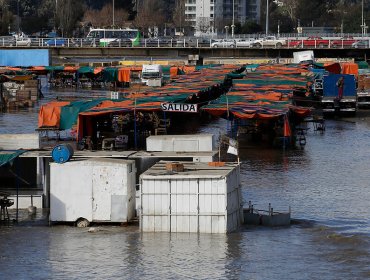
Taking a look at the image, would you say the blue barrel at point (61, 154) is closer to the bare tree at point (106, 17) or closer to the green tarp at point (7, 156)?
the green tarp at point (7, 156)

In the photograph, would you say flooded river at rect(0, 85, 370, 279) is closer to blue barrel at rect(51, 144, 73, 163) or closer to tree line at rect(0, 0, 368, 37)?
blue barrel at rect(51, 144, 73, 163)

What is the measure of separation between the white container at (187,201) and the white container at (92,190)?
1.09 m

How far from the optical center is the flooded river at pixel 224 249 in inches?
798

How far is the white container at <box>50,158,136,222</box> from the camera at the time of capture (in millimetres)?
→ 23297

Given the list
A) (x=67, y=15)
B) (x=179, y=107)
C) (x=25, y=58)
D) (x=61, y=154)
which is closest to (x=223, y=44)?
(x=25, y=58)

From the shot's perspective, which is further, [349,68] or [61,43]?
[61,43]

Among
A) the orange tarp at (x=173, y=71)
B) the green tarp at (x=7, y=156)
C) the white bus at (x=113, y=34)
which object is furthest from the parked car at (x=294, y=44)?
the green tarp at (x=7, y=156)

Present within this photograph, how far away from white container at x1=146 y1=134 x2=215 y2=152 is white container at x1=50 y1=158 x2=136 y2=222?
2292 mm

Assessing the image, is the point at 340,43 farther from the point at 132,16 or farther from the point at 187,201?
the point at 187,201

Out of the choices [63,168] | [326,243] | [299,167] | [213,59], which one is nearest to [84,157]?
[63,168]

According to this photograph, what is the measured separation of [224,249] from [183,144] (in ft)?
15.8

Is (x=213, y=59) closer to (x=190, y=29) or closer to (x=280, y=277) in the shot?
(x=280, y=277)

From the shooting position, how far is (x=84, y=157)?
80.3 ft

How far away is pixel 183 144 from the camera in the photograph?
25828 mm
